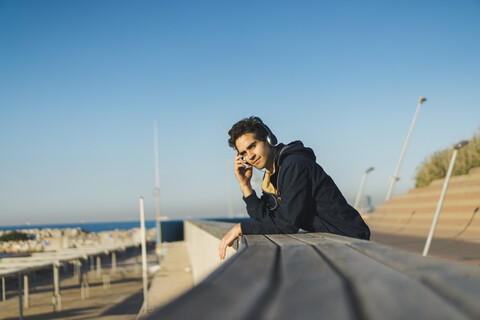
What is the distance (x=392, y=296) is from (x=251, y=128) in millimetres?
2263

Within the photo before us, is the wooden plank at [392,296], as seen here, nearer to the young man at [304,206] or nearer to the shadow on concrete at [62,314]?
the young man at [304,206]

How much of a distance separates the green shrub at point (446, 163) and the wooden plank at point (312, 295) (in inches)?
445

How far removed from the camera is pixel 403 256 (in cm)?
99

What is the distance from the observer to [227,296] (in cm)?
62

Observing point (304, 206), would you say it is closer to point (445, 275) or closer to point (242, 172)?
point (242, 172)

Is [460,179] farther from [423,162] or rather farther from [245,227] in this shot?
[245,227]

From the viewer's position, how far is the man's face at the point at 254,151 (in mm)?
2840

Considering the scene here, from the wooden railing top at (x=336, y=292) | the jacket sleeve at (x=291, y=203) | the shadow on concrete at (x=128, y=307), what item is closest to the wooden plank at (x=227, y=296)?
the wooden railing top at (x=336, y=292)

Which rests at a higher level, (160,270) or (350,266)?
(350,266)

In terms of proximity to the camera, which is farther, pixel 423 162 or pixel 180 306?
pixel 423 162

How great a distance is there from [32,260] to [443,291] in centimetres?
1016

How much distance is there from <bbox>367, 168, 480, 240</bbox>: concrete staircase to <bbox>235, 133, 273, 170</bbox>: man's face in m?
6.86

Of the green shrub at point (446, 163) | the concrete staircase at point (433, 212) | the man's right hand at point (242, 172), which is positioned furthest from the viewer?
the green shrub at point (446, 163)

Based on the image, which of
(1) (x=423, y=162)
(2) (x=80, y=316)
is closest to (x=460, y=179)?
(1) (x=423, y=162)
